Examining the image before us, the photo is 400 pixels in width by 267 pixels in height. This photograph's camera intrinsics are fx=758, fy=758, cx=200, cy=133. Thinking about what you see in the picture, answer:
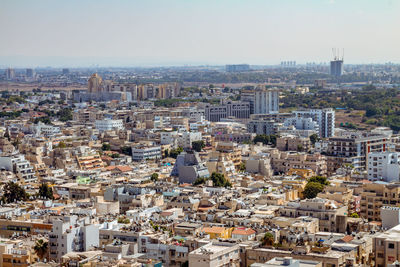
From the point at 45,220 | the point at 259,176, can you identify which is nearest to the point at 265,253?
the point at 45,220

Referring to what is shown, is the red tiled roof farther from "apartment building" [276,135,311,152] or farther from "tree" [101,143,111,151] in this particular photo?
"tree" [101,143,111,151]

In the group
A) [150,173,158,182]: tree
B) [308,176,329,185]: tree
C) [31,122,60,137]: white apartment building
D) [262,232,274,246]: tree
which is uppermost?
[262,232,274,246]: tree

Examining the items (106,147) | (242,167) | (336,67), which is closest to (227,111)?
(106,147)

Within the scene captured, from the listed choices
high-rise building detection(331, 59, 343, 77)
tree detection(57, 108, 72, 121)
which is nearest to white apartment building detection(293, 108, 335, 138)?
tree detection(57, 108, 72, 121)

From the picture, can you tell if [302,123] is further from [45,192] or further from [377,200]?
[377,200]

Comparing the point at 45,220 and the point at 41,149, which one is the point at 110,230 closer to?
the point at 45,220

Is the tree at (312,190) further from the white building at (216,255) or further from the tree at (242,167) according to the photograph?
the white building at (216,255)
